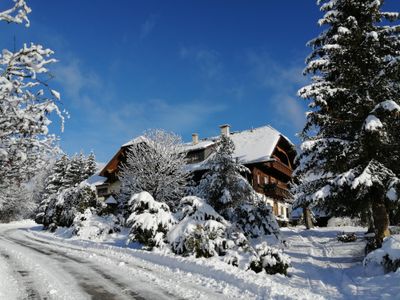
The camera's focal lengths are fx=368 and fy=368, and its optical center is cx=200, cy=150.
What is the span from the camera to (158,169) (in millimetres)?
31766

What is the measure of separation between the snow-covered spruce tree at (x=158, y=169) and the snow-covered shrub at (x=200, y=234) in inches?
480

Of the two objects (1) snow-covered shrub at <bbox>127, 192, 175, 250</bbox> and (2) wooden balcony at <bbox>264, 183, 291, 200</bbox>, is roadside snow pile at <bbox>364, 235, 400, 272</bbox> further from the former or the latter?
(2) wooden balcony at <bbox>264, 183, 291, 200</bbox>

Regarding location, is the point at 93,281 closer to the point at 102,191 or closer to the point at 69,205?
the point at 69,205

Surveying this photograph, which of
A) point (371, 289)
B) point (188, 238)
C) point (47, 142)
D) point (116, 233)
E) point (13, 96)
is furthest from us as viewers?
point (116, 233)

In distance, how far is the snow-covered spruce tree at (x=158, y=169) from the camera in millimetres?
31328

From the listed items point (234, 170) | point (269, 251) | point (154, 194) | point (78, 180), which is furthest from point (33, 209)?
point (269, 251)

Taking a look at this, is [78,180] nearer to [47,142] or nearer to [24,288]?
[24,288]

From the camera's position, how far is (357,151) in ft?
51.3

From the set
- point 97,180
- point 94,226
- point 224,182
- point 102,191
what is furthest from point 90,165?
point 224,182

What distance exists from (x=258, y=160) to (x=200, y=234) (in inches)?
811

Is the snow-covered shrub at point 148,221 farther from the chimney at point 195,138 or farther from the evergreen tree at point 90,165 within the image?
the evergreen tree at point 90,165

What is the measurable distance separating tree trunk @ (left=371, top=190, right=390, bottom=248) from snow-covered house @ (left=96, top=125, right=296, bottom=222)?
2007cm

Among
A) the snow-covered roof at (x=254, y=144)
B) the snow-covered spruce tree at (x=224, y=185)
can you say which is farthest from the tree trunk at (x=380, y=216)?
the snow-covered roof at (x=254, y=144)

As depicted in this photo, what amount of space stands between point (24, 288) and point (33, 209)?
67.7m
